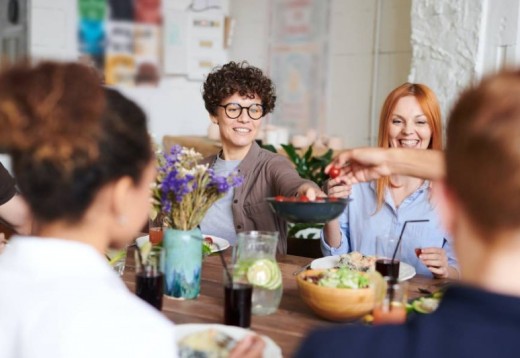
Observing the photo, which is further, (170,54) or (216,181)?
(170,54)

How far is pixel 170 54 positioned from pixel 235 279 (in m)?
3.85

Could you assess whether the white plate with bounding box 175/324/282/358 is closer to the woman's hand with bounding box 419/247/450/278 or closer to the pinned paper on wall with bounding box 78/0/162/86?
the woman's hand with bounding box 419/247/450/278

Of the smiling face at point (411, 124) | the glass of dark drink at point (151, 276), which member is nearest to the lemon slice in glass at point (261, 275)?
the glass of dark drink at point (151, 276)

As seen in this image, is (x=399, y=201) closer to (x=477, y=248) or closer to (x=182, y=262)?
(x=182, y=262)

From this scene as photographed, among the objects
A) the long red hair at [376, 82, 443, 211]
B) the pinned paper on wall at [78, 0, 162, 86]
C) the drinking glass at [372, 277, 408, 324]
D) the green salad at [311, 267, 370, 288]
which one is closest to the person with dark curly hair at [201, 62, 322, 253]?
the long red hair at [376, 82, 443, 211]

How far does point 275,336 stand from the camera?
1.39 meters

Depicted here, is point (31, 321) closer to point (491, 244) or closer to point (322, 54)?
point (491, 244)

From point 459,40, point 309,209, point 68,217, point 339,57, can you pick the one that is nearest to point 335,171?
point 309,209

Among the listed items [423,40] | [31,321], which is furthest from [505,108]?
[423,40]

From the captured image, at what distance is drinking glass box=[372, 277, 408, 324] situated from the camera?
4.48 feet

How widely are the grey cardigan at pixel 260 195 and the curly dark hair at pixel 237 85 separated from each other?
284mm

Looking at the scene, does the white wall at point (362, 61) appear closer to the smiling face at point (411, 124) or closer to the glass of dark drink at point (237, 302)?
the smiling face at point (411, 124)

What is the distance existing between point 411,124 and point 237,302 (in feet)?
3.95

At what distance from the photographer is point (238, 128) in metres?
2.51
